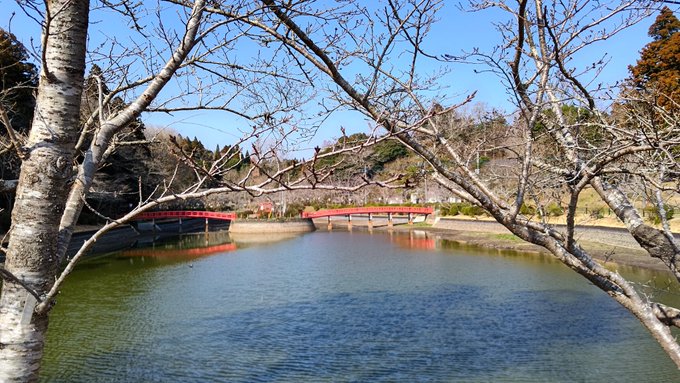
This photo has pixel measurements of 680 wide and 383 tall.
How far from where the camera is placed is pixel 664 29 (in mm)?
20562

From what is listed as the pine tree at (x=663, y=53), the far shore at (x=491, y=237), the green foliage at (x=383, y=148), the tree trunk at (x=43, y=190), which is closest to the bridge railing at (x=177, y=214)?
the far shore at (x=491, y=237)

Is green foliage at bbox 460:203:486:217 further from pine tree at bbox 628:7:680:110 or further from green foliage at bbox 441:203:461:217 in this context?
pine tree at bbox 628:7:680:110

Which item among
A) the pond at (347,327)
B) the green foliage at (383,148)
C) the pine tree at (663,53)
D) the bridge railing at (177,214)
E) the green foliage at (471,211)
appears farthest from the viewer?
the bridge railing at (177,214)

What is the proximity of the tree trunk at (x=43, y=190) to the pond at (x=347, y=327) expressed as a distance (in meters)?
5.67

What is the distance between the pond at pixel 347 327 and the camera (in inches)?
295

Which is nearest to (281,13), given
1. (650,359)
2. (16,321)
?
(16,321)

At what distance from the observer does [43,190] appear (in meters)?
1.90

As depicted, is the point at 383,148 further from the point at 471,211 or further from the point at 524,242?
the point at 471,211

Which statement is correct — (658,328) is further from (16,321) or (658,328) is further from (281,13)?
(16,321)

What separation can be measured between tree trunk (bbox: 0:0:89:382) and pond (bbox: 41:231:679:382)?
567 centimetres

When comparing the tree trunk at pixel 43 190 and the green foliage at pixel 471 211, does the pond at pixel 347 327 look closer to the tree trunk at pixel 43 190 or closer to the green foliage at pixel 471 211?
the tree trunk at pixel 43 190

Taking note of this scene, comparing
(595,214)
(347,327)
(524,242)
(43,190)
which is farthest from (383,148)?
(524,242)

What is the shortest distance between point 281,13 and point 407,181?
1049 mm

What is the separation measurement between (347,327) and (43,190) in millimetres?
8398
